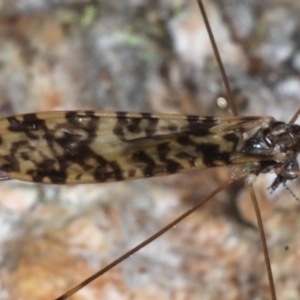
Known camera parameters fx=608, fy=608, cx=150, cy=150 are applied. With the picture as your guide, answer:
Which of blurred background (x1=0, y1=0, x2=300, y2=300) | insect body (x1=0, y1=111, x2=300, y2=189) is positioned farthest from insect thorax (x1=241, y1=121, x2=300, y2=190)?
blurred background (x1=0, y1=0, x2=300, y2=300)

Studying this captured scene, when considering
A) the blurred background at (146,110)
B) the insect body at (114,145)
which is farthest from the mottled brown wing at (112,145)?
the blurred background at (146,110)

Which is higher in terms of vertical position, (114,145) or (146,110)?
(146,110)

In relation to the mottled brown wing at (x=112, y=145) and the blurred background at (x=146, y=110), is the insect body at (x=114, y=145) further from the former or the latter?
the blurred background at (x=146, y=110)

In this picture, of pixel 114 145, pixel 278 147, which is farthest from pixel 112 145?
pixel 278 147

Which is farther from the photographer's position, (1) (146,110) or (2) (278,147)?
(1) (146,110)

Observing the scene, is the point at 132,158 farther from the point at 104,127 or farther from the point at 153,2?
the point at 153,2

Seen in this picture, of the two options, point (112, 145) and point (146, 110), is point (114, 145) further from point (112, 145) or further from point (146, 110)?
point (146, 110)
